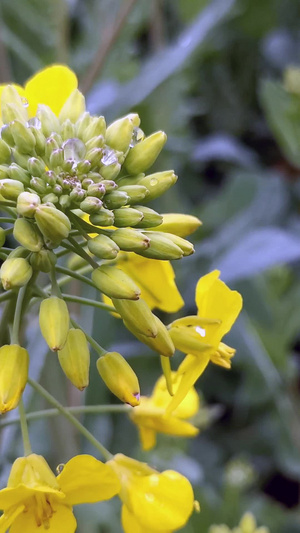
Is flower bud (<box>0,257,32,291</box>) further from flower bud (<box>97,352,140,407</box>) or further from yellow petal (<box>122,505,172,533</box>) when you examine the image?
yellow petal (<box>122,505,172,533</box>)

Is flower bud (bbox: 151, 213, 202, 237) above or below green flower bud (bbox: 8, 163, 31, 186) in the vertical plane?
below

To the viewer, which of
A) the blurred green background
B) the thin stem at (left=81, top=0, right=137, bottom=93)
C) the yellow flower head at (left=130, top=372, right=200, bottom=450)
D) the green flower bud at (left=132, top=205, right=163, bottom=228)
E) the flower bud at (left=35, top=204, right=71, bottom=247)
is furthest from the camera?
the thin stem at (left=81, top=0, right=137, bottom=93)

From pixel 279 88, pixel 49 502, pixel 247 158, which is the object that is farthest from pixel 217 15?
pixel 49 502

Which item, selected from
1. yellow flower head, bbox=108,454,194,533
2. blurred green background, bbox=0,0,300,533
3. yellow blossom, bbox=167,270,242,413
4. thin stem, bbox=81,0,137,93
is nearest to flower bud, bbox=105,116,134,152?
yellow blossom, bbox=167,270,242,413

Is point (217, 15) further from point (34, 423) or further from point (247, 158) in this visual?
point (34, 423)

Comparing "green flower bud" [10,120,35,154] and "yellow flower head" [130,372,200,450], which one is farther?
"yellow flower head" [130,372,200,450]

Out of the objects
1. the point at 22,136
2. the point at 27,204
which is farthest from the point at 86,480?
the point at 22,136

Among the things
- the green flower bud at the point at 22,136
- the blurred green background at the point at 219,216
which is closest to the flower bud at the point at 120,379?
the green flower bud at the point at 22,136

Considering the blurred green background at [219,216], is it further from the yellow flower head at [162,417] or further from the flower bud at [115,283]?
the flower bud at [115,283]
